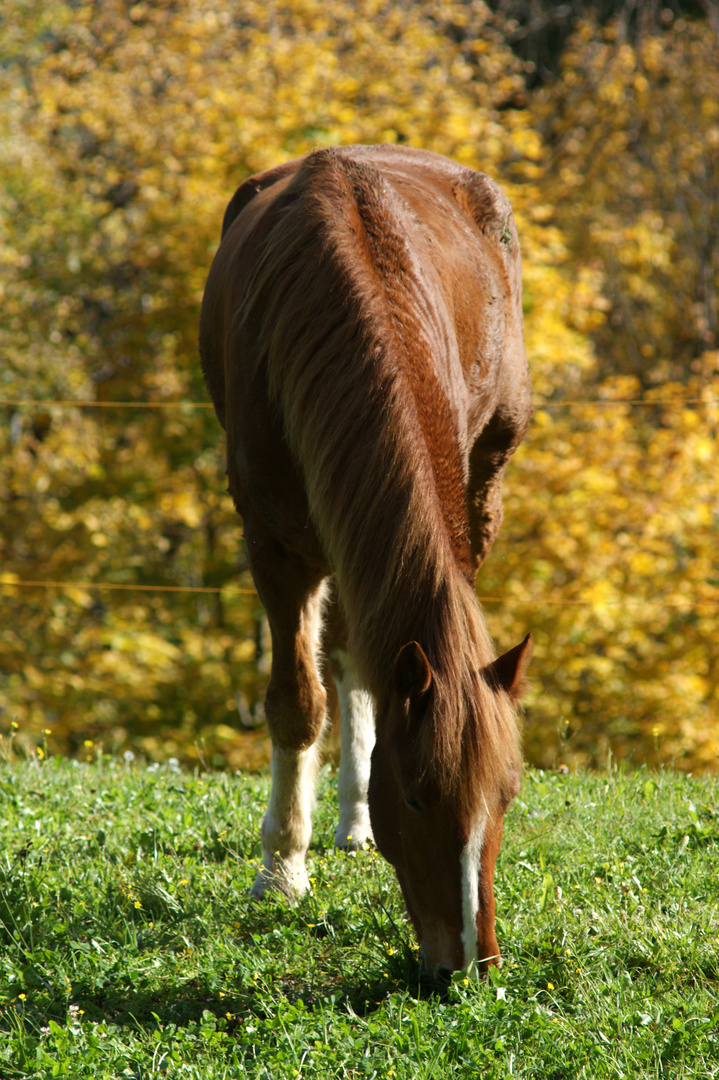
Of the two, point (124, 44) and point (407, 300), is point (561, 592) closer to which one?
point (407, 300)

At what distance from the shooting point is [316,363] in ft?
8.75

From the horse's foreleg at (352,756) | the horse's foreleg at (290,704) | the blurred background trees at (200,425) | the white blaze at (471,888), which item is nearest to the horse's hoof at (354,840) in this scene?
the horse's foreleg at (352,756)

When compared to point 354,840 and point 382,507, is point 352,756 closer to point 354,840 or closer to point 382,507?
point 354,840

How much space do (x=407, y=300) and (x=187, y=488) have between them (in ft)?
24.0

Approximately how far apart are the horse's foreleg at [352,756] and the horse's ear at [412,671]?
3.83ft

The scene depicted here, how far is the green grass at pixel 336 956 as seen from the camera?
223 centimetres

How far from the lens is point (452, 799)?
232 cm

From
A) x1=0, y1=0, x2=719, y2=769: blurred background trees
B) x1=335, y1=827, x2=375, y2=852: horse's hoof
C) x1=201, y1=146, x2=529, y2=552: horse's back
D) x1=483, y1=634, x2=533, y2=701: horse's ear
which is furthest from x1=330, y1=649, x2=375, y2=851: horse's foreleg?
x1=0, y1=0, x2=719, y2=769: blurred background trees

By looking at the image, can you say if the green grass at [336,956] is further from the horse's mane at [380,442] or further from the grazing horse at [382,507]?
the horse's mane at [380,442]

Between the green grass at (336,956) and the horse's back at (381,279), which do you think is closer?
the green grass at (336,956)

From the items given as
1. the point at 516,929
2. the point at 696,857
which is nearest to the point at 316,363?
the point at 516,929

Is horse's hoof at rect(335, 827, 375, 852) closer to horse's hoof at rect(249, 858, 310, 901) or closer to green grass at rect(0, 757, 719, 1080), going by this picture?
green grass at rect(0, 757, 719, 1080)

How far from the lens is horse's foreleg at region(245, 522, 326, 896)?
3.20 metres

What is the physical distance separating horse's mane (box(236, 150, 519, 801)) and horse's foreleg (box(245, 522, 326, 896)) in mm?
463
